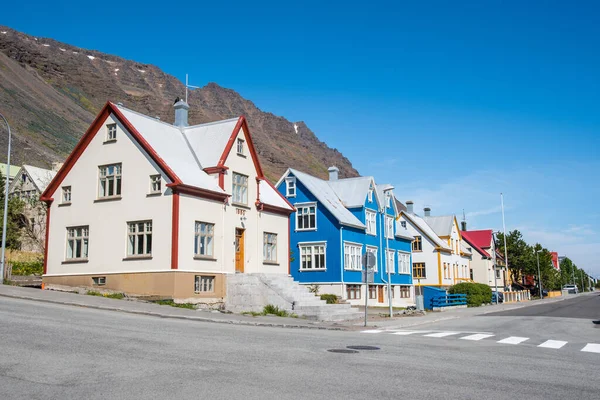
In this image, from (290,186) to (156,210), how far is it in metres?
20.4

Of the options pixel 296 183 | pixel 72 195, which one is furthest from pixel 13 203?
pixel 296 183

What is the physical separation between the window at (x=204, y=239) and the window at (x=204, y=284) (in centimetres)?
111

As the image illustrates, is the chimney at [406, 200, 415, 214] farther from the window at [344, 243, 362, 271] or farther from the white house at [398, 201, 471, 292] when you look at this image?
the window at [344, 243, 362, 271]

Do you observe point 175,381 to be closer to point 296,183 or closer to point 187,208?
point 187,208

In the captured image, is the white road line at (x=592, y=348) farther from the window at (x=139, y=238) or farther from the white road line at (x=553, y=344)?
the window at (x=139, y=238)

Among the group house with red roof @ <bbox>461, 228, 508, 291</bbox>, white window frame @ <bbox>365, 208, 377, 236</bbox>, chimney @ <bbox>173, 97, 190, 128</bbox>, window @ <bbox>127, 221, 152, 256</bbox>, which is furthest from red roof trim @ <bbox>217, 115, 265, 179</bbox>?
house with red roof @ <bbox>461, 228, 508, 291</bbox>

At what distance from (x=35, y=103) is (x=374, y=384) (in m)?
196

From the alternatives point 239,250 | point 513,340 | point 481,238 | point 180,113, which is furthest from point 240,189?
point 481,238

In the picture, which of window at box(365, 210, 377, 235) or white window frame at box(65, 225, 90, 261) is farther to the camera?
window at box(365, 210, 377, 235)

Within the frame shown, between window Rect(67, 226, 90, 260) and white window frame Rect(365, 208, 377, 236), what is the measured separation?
976 inches

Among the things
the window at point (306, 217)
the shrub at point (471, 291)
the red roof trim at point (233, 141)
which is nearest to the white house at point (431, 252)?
the shrub at point (471, 291)

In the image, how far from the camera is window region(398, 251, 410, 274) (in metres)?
53.8

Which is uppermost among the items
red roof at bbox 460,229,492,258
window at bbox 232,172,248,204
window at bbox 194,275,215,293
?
red roof at bbox 460,229,492,258

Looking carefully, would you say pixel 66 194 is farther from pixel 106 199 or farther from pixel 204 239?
pixel 204 239
